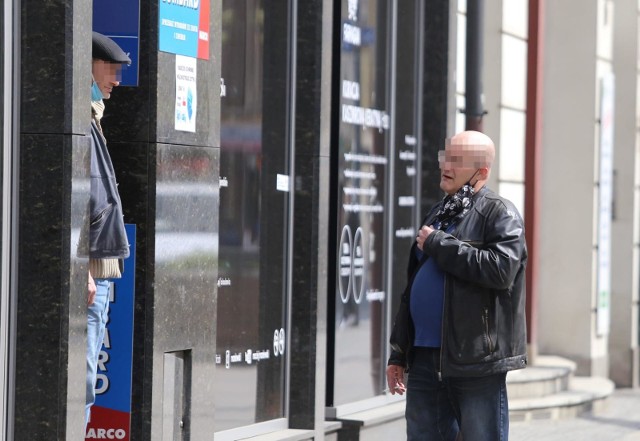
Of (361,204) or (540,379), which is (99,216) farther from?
(540,379)

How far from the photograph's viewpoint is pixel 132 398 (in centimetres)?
634

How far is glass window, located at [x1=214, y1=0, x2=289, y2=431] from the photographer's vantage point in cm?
Answer: 752

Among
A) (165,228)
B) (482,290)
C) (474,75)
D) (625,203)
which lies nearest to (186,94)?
(165,228)

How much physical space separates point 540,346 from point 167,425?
8.39 metres

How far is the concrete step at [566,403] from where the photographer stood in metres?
11.4

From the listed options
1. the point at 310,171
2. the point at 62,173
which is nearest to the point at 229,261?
the point at 310,171

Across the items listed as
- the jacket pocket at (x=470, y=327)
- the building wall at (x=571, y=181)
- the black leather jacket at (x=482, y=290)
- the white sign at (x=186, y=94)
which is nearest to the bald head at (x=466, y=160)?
the black leather jacket at (x=482, y=290)

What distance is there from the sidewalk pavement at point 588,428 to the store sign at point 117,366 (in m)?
4.51

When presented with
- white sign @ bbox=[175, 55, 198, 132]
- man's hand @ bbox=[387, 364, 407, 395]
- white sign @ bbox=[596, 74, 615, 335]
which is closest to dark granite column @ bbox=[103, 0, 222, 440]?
white sign @ bbox=[175, 55, 198, 132]

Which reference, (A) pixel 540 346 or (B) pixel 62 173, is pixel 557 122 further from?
(B) pixel 62 173

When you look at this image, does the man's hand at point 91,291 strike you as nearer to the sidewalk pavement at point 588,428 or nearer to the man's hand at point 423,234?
the man's hand at point 423,234

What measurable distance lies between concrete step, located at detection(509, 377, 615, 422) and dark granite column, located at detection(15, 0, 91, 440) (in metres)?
6.16

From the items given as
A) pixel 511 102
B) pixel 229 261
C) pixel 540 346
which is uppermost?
pixel 511 102

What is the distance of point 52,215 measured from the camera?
5602mm
